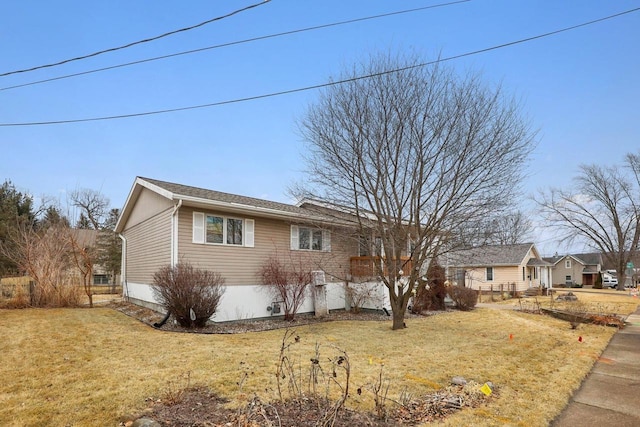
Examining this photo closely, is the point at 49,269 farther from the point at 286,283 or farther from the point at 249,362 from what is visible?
the point at 249,362

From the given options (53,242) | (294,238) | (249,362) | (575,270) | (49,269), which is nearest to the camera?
(249,362)

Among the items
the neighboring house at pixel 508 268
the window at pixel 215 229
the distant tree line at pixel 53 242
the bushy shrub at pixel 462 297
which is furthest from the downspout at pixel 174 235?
the neighboring house at pixel 508 268

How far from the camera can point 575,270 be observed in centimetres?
5400

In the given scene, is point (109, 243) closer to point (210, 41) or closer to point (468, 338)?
point (210, 41)

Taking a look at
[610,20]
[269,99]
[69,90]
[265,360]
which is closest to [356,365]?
[265,360]

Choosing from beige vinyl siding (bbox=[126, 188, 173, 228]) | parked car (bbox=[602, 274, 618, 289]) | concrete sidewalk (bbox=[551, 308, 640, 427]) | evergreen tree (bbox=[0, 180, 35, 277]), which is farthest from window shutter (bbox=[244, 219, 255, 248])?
parked car (bbox=[602, 274, 618, 289])

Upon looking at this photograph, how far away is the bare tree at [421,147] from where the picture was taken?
32.5 ft

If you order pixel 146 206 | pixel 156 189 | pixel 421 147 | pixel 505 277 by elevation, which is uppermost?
pixel 421 147

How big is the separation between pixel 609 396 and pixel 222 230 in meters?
10.3

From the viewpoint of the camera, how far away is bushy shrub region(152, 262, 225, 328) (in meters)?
10.0

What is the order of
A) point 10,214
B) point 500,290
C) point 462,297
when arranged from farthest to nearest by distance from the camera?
1. point 500,290
2. point 10,214
3. point 462,297

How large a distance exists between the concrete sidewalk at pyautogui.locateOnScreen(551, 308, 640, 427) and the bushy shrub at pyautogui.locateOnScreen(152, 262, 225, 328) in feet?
26.9

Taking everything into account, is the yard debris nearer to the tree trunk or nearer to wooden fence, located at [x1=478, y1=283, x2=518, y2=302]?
the tree trunk

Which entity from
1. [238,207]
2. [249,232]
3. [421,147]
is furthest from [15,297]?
[421,147]
